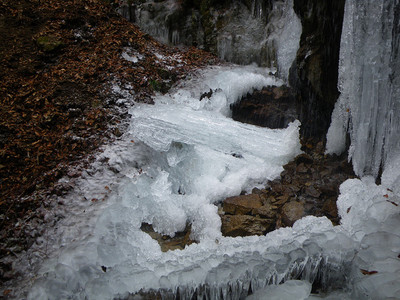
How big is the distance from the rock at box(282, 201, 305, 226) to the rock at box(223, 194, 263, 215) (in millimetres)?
281

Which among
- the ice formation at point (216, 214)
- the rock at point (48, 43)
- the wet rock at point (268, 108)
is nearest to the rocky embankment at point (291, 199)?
the ice formation at point (216, 214)

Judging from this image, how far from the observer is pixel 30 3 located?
18.7 feet

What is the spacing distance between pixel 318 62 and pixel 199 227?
2482 mm

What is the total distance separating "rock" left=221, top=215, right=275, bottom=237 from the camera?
2.93 m

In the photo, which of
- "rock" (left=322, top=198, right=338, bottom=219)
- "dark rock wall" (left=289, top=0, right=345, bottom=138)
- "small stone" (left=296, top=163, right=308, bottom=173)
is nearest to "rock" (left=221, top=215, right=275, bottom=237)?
"rock" (left=322, top=198, right=338, bottom=219)

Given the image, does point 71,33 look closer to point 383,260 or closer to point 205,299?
point 205,299

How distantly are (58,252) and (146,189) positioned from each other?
111 centimetres

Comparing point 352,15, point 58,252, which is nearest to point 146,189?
point 58,252

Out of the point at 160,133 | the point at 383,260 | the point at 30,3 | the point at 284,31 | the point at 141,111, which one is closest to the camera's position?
the point at 383,260

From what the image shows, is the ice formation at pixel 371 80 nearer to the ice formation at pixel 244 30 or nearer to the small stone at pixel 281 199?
the small stone at pixel 281 199

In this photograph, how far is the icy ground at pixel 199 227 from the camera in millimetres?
2006

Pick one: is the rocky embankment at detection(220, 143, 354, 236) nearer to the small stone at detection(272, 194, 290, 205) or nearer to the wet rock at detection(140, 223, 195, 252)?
the small stone at detection(272, 194, 290, 205)

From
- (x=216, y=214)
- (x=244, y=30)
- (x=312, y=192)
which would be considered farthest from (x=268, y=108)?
(x=216, y=214)

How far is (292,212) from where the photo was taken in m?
3.05
